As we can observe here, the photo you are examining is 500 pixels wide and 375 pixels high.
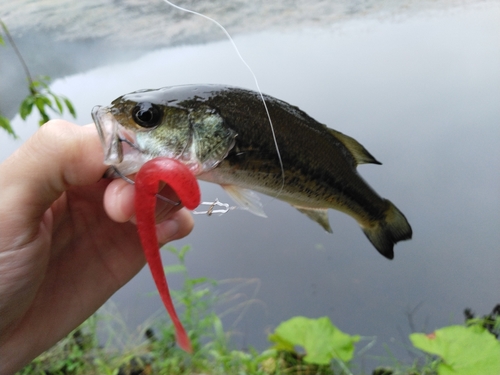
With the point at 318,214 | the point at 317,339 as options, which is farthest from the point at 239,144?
the point at 317,339

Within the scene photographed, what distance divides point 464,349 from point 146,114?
5.55ft

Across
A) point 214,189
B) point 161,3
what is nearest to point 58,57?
point 161,3

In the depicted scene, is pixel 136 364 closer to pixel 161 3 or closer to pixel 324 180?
pixel 324 180

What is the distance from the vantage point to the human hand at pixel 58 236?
0.86 meters

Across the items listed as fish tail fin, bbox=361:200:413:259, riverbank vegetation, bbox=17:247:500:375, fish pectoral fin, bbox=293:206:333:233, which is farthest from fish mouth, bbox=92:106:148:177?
riverbank vegetation, bbox=17:247:500:375

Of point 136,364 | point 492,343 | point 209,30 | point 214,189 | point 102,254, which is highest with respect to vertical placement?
point 209,30

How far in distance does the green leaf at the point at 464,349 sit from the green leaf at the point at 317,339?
322 millimetres

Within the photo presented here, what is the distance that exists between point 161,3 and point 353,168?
223 cm

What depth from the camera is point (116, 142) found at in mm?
801

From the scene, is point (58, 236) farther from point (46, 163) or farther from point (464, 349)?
point (464, 349)

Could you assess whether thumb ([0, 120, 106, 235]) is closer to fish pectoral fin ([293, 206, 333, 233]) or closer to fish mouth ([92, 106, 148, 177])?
fish mouth ([92, 106, 148, 177])

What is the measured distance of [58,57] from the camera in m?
2.53

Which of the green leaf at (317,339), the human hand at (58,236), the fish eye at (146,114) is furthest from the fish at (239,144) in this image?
the green leaf at (317,339)

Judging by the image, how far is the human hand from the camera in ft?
2.82
